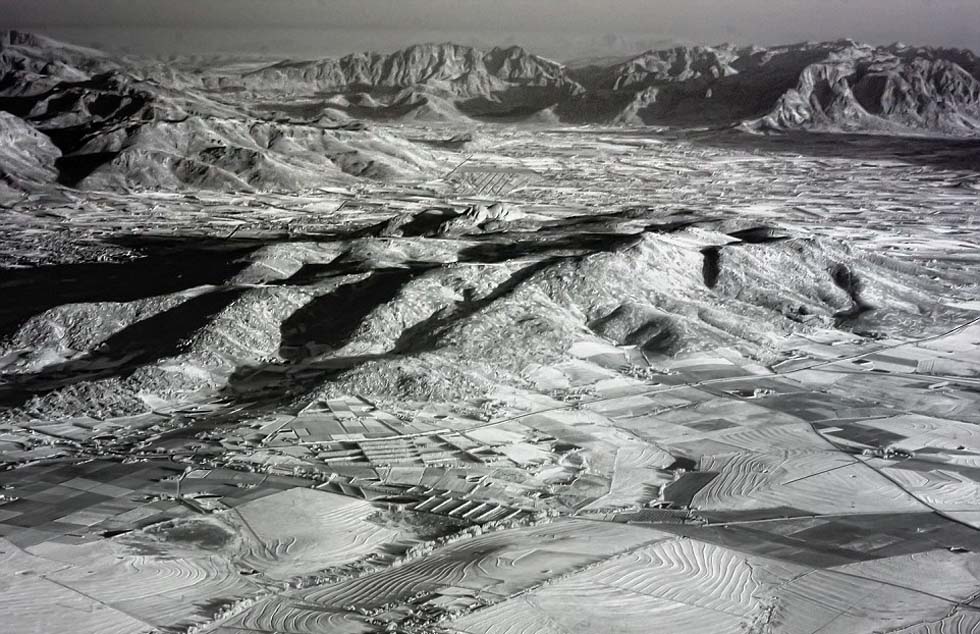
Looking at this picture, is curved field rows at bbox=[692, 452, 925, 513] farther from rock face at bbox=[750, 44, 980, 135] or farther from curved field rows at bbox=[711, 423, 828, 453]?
rock face at bbox=[750, 44, 980, 135]

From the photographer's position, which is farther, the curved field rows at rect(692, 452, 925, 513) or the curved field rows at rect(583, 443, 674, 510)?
the curved field rows at rect(583, 443, 674, 510)

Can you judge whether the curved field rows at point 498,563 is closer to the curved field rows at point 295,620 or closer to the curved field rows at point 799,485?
the curved field rows at point 295,620

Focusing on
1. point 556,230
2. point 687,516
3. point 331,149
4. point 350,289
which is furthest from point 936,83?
point 687,516

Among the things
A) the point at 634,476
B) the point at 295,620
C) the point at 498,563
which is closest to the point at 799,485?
the point at 634,476

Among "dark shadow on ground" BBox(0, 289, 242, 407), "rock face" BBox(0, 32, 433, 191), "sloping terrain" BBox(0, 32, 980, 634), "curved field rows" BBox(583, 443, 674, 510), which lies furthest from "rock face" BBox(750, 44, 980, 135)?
"curved field rows" BBox(583, 443, 674, 510)

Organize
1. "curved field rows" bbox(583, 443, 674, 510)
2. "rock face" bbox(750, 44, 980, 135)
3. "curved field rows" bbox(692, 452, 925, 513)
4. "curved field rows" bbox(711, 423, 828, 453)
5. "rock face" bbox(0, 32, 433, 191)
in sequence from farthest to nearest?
"rock face" bbox(750, 44, 980, 135) → "rock face" bbox(0, 32, 433, 191) → "curved field rows" bbox(711, 423, 828, 453) → "curved field rows" bbox(583, 443, 674, 510) → "curved field rows" bbox(692, 452, 925, 513)

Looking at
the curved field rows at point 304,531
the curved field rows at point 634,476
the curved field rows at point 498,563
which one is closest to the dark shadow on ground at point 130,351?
the curved field rows at point 304,531

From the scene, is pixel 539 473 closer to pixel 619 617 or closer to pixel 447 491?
pixel 447 491
